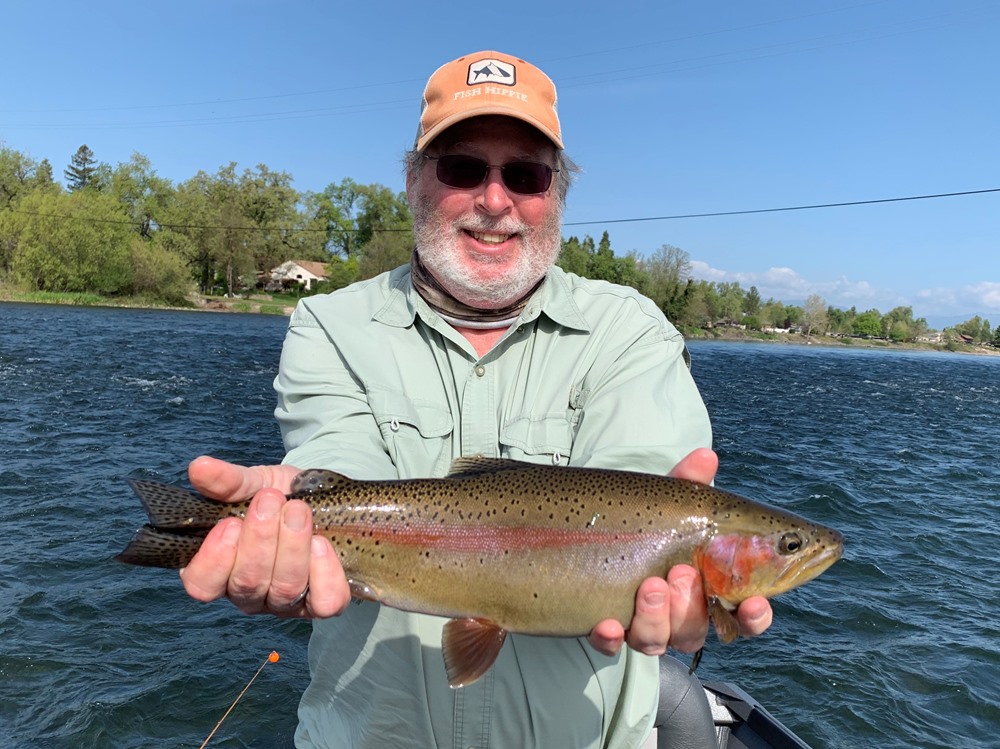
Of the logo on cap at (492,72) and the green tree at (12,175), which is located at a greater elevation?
the green tree at (12,175)

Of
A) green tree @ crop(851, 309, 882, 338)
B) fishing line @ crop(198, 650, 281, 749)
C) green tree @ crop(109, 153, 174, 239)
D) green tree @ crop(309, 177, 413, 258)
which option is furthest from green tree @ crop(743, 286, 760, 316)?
fishing line @ crop(198, 650, 281, 749)

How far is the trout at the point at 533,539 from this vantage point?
7.90 ft

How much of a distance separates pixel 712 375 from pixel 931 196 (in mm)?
14150

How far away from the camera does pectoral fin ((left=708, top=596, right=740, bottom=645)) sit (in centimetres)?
236

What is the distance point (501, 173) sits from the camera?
3.04 m

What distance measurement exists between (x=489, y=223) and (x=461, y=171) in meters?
0.24

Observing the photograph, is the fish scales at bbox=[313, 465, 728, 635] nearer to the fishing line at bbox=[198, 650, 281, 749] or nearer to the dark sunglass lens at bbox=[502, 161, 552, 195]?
the dark sunglass lens at bbox=[502, 161, 552, 195]

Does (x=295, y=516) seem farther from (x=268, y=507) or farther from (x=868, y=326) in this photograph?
(x=868, y=326)

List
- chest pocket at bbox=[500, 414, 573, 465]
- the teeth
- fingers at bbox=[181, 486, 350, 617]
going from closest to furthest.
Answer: fingers at bbox=[181, 486, 350, 617] < chest pocket at bbox=[500, 414, 573, 465] < the teeth

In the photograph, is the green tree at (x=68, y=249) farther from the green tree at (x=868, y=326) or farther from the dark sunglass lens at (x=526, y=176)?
the green tree at (x=868, y=326)

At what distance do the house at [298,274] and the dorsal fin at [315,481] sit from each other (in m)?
84.4

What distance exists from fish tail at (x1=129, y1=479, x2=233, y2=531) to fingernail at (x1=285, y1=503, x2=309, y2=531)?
342mm

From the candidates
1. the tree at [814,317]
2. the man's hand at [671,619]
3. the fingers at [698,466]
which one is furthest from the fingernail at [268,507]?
the tree at [814,317]

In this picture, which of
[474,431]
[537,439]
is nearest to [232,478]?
[474,431]
